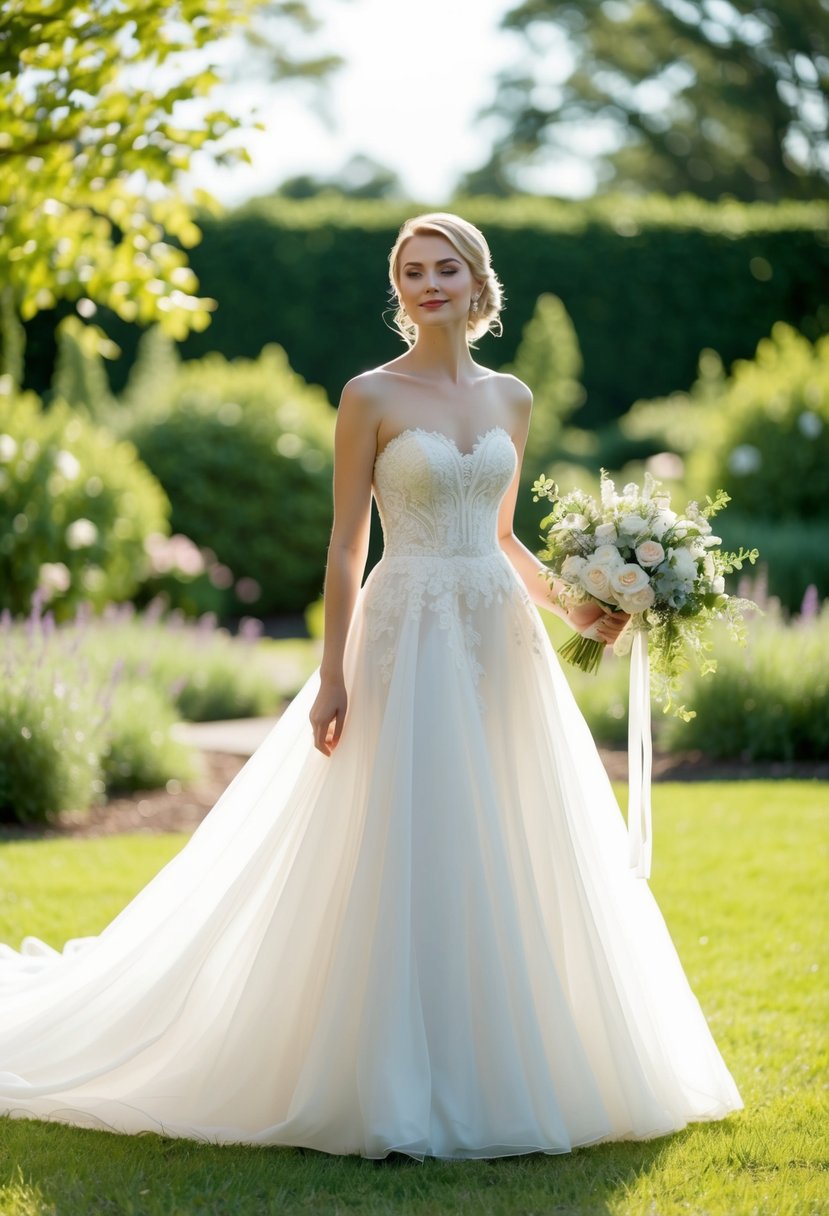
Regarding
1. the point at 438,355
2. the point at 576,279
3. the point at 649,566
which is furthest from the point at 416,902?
the point at 576,279

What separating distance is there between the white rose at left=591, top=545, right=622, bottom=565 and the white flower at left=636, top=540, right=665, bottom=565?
0.18 feet

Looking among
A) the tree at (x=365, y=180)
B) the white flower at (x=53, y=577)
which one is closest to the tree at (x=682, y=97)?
the tree at (x=365, y=180)

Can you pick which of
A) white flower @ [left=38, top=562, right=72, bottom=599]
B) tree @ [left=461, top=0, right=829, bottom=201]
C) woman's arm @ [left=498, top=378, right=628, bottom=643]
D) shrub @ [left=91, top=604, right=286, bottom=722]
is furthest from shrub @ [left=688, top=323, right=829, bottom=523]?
tree @ [left=461, top=0, right=829, bottom=201]

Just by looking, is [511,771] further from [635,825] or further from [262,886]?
[262,886]

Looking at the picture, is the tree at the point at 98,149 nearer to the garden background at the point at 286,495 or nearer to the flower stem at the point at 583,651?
the garden background at the point at 286,495

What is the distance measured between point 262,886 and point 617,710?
560cm

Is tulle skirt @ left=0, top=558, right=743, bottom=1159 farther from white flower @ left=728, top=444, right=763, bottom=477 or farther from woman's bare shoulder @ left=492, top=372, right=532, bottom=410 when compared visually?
white flower @ left=728, top=444, right=763, bottom=477

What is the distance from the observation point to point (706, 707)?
9.06m

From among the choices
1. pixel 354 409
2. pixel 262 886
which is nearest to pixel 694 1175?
pixel 262 886

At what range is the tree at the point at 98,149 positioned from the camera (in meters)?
6.59

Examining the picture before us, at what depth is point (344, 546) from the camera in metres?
3.79

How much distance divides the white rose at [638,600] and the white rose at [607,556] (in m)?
0.09

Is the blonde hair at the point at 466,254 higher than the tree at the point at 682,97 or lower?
lower

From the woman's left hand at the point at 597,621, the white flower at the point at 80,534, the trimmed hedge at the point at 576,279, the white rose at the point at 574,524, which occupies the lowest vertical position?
the white flower at the point at 80,534
